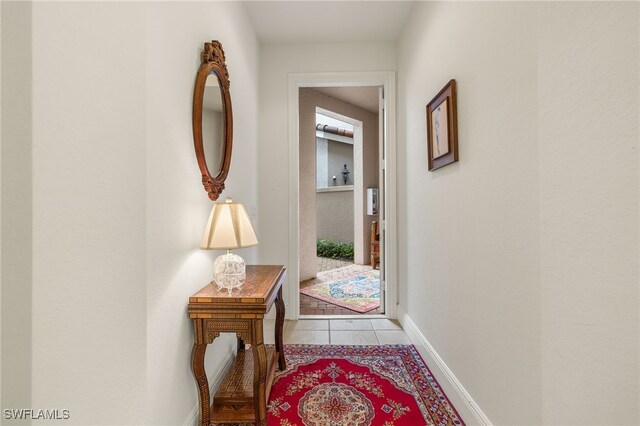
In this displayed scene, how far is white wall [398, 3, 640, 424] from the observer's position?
0.70 metres

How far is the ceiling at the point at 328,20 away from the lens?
2.24 meters

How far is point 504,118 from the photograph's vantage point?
42.9 inches

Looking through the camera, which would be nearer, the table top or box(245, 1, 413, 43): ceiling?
the table top

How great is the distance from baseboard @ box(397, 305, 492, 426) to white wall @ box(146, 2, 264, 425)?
1.40 meters

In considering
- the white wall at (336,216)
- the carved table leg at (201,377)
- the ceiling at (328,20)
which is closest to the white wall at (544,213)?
the ceiling at (328,20)

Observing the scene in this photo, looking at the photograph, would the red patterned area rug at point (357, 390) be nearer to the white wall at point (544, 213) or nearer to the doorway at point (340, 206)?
the white wall at point (544, 213)

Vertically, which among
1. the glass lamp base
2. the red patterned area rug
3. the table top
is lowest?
the red patterned area rug

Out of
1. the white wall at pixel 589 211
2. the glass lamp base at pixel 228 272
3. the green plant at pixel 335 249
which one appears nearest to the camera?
the white wall at pixel 589 211

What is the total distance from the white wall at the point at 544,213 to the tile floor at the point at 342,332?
84cm

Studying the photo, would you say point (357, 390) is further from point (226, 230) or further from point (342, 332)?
point (226, 230)

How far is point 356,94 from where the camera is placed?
4.55m

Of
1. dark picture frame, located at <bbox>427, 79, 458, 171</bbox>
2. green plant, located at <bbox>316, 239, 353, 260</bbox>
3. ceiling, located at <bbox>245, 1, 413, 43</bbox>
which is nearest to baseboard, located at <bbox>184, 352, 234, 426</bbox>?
dark picture frame, located at <bbox>427, 79, 458, 171</bbox>

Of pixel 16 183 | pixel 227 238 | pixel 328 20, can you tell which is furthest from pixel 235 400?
pixel 328 20

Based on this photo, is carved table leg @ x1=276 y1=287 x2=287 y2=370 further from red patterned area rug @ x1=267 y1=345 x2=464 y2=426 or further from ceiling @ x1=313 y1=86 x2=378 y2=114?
ceiling @ x1=313 y1=86 x2=378 y2=114
